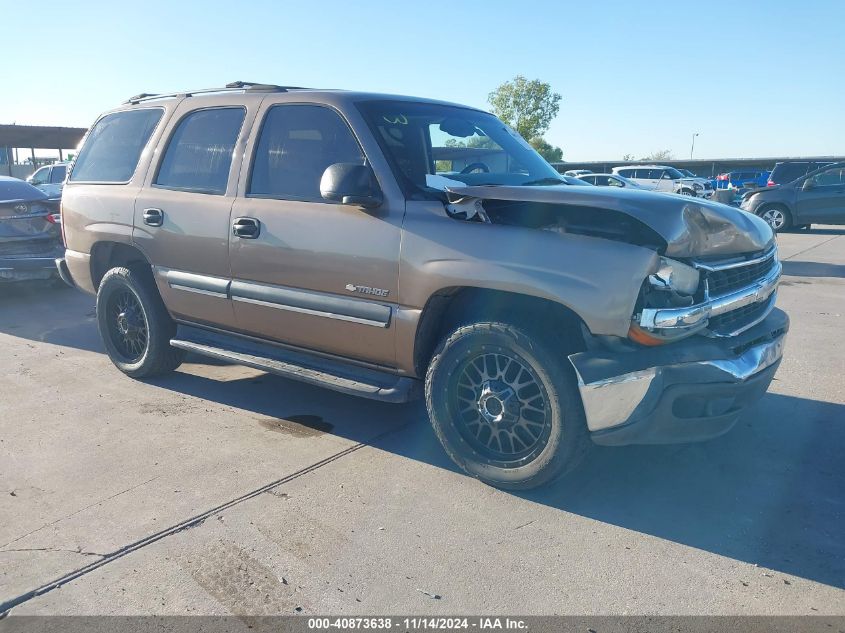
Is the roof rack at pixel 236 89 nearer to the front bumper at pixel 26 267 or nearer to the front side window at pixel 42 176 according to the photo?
the front bumper at pixel 26 267

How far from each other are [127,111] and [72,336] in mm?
2641

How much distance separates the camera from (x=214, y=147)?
4.63 meters

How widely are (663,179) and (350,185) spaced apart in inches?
1094

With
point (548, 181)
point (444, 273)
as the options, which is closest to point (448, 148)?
point (548, 181)

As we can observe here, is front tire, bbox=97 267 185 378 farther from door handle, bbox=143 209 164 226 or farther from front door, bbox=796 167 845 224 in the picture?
front door, bbox=796 167 845 224

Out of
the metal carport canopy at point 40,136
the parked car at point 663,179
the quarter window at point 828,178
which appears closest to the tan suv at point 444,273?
the quarter window at point 828,178

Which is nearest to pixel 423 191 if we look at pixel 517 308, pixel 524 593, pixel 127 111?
pixel 517 308

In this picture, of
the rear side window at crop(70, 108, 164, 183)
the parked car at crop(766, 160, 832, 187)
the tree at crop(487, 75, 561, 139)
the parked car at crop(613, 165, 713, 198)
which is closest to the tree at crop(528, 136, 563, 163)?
the tree at crop(487, 75, 561, 139)

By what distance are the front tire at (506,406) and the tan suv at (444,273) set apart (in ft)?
0.03

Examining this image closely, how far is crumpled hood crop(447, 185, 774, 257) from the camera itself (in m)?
3.07

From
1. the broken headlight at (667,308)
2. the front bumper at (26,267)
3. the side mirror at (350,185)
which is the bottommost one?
the front bumper at (26,267)

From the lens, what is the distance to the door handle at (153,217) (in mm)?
4754

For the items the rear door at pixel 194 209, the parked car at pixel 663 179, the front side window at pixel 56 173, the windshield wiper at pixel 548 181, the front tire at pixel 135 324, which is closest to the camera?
the windshield wiper at pixel 548 181

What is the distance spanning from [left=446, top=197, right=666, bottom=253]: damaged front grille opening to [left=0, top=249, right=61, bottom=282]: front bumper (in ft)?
20.7
